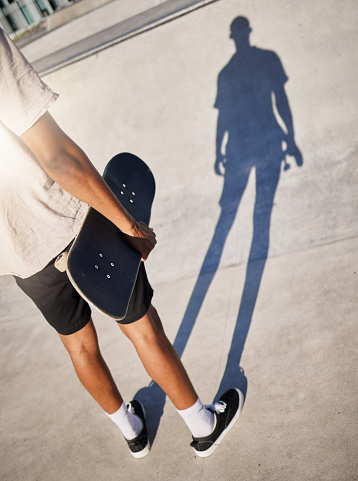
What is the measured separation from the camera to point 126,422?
185cm

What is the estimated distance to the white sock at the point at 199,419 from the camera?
171 centimetres

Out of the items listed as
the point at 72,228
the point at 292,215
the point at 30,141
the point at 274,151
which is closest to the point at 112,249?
the point at 72,228

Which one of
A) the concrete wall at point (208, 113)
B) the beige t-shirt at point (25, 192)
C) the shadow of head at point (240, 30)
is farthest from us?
the shadow of head at point (240, 30)

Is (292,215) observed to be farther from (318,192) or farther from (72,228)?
(72,228)

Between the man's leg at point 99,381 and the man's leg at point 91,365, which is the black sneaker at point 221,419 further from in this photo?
the man's leg at point 91,365

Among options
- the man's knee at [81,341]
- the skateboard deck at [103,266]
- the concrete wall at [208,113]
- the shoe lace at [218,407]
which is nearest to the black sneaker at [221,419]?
the shoe lace at [218,407]

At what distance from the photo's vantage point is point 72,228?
1.50 meters

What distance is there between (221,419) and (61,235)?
45.6 inches

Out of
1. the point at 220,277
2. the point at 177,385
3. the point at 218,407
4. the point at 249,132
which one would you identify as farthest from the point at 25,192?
the point at 249,132

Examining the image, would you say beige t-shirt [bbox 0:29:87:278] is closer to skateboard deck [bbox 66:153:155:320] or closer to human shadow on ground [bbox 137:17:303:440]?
skateboard deck [bbox 66:153:155:320]

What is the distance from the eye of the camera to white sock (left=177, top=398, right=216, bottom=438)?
1.71 meters

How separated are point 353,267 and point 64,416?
6.59 feet

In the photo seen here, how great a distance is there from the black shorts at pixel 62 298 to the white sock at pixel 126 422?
50 centimetres

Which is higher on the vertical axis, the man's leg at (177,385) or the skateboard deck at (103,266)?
the skateboard deck at (103,266)
